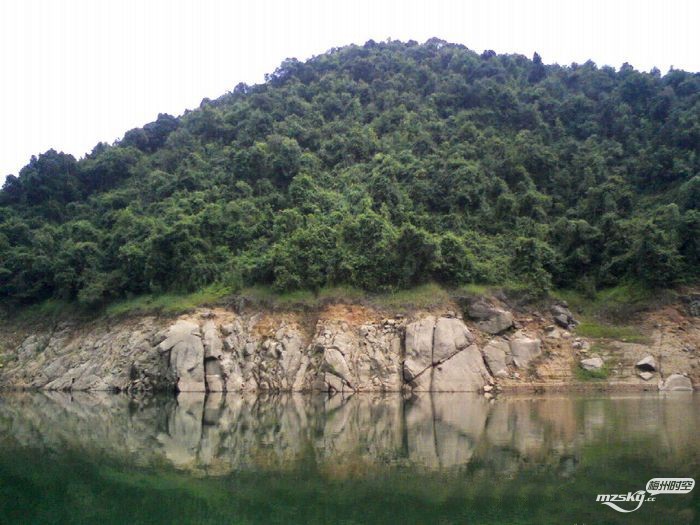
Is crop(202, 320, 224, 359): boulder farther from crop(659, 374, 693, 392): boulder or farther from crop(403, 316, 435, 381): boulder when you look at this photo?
crop(659, 374, 693, 392): boulder

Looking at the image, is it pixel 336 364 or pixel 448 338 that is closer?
pixel 336 364

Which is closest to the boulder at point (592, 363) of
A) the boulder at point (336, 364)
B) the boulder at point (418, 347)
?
the boulder at point (418, 347)

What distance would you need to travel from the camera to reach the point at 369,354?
1772 inches

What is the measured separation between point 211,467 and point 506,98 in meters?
62.8

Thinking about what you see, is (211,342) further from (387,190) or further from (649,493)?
(649,493)

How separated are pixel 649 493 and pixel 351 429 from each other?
46.8 ft

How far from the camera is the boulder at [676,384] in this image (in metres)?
40.9

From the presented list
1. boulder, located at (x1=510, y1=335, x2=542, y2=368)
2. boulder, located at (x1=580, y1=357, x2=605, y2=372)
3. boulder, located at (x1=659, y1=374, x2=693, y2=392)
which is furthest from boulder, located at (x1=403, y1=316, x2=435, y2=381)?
boulder, located at (x1=659, y1=374, x2=693, y2=392)

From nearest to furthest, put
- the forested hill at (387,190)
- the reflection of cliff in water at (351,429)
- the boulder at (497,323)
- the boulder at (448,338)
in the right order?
the reflection of cliff in water at (351,429) → the boulder at (448,338) → the boulder at (497,323) → the forested hill at (387,190)

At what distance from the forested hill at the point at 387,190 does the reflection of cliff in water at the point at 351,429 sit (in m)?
13.4

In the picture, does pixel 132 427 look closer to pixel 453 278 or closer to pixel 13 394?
pixel 13 394

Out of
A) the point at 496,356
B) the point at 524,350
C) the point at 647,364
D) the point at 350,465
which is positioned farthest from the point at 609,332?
the point at 350,465

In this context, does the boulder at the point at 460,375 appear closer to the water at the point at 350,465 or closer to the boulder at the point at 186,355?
the water at the point at 350,465

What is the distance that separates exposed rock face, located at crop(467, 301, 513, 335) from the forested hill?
3.15 metres
